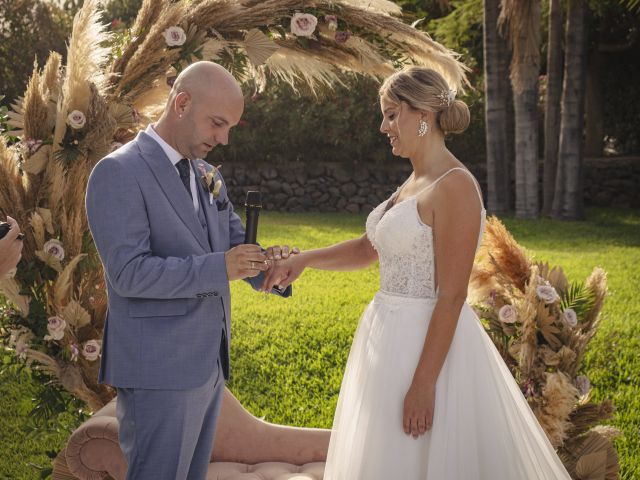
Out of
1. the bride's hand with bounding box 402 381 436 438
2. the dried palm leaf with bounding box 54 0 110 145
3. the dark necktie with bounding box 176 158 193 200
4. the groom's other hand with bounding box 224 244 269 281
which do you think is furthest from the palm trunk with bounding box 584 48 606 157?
the groom's other hand with bounding box 224 244 269 281

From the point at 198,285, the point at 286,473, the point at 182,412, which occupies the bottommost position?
the point at 286,473

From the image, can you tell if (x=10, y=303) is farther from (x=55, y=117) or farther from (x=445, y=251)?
(x=445, y=251)

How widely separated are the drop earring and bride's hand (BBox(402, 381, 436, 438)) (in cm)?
104

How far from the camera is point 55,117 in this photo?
13.9 ft

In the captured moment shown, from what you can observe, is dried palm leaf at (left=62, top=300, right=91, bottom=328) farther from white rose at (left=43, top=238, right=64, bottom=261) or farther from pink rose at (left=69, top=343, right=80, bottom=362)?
white rose at (left=43, top=238, right=64, bottom=261)

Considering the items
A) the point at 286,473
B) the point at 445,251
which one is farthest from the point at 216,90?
the point at 286,473

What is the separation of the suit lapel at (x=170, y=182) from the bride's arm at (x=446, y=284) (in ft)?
3.16

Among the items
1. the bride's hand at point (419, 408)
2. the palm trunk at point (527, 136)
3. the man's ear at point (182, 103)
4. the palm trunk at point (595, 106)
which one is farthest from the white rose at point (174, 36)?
the palm trunk at point (595, 106)

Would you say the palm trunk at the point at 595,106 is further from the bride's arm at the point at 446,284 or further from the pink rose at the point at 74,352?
the bride's arm at the point at 446,284

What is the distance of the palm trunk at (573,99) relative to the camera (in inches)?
574

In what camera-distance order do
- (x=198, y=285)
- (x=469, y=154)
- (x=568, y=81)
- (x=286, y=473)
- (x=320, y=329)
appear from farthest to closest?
(x=469, y=154), (x=568, y=81), (x=320, y=329), (x=286, y=473), (x=198, y=285)

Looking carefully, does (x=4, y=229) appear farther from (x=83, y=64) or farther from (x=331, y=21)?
(x=331, y=21)

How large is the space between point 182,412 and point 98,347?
1554 millimetres

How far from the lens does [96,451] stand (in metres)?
3.57
